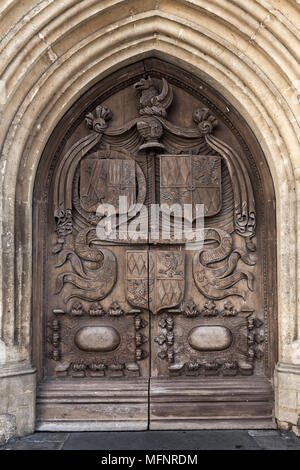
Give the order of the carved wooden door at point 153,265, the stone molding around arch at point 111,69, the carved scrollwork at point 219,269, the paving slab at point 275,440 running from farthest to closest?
the carved scrollwork at point 219,269, the carved wooden door at point 153,265, the stone molding around arch at point 111,69, the paving slab at point 275,440

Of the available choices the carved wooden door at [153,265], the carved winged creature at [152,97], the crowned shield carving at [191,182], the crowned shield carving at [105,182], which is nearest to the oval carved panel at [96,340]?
the carved wooden door at [153,265]

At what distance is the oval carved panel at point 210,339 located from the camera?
4.10 meters

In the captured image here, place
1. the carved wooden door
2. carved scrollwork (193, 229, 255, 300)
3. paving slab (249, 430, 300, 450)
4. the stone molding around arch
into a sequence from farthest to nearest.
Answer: carved scrollwork (193, 229, 255, 300) → the carved wooden door → the stone molding around arch → paving slab (249, 430, 300, 450)

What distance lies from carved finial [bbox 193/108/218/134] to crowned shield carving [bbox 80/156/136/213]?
0.84 meters

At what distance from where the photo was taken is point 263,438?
12.2 ft

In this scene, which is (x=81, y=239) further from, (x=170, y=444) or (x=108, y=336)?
(x=170, y=444)

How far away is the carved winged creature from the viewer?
421cm

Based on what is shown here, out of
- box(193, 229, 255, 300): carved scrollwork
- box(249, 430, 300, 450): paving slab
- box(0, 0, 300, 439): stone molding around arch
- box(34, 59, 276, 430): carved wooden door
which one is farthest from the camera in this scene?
box(193, 229, 255, 300): carved scrollwork

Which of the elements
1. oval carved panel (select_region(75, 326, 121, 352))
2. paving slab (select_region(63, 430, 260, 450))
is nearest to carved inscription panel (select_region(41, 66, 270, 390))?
oval carved panel (select_region(75, 326, 121, 352))

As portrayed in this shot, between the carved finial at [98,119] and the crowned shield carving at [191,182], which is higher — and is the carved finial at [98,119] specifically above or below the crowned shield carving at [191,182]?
above

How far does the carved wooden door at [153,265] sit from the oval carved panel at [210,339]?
0.01 meters

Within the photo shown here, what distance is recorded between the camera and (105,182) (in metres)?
4.20

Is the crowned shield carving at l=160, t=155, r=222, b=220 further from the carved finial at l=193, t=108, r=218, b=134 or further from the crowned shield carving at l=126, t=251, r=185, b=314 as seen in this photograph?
the crowned shield carving at l=126, t=251, r=185, b=314

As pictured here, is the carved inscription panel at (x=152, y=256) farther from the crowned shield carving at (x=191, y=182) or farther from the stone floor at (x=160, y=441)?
the stone floor at (x=160, y=441)
